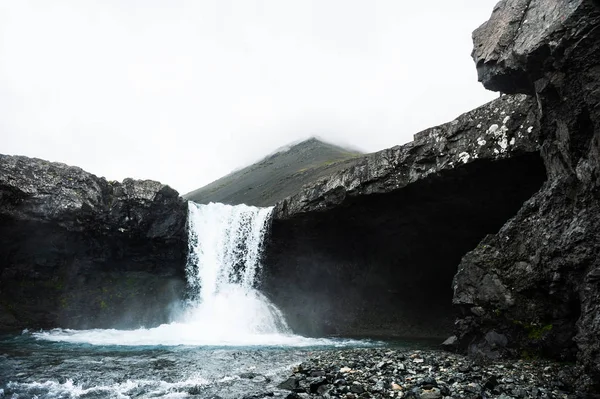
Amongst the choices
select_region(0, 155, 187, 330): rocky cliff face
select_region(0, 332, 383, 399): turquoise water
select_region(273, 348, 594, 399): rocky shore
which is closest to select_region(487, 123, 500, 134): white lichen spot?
select_region(273, 348, 594, 399): rocky shore

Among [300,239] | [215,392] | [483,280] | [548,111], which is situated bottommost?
[215,392]

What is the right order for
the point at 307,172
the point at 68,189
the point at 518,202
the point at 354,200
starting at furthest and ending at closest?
the point at 307,172
the point at 68,189
the point at 354,200
the point at 518,202

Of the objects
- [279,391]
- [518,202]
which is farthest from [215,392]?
[518,202]

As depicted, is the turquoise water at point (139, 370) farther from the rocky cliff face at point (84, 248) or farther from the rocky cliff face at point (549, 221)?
the rocky cliff face at point (549, 221)

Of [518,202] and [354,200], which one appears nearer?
[518,202]

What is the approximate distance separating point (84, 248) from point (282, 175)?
4710cm

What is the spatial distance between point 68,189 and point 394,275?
71.2ft

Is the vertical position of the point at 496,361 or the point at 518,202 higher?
the point at 518,202

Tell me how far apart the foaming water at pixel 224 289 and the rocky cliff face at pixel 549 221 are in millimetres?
9499

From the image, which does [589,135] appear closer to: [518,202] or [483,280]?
[483,280]

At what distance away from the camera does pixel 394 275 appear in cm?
2861

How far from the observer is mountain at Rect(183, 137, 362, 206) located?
194 feet

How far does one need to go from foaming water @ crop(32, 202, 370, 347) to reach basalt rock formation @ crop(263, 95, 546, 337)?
131 cm

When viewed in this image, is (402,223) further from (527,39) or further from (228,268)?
(527,39)
